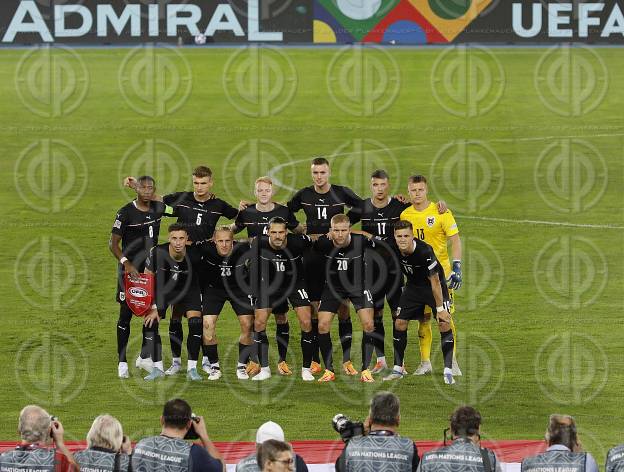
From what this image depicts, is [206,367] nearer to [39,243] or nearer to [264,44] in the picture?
[39,243]

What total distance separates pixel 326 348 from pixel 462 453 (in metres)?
5.79

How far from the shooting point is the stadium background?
14727mm

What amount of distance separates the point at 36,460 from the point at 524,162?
1882 centimetres

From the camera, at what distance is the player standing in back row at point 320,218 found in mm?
15336

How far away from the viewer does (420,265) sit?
48.9 ft

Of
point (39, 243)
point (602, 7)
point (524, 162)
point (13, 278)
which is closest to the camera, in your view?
point (13, 278)

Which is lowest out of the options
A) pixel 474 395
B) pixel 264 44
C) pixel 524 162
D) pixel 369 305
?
pixel 474 395

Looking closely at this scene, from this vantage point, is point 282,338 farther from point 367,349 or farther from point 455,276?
point 455,276

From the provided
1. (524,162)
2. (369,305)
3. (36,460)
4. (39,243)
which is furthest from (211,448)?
(524,162)

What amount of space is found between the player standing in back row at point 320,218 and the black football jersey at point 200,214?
0.81 metres

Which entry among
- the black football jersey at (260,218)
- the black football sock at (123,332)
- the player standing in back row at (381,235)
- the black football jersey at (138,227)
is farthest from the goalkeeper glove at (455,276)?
the black football sock at (123,332)

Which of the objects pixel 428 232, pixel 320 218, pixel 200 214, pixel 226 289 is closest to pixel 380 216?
pixel 428 232

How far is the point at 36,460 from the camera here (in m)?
9.51

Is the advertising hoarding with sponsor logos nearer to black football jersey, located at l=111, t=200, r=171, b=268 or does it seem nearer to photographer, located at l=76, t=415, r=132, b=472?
black football jersey, located at l=111, t=200, r=171, b=268
